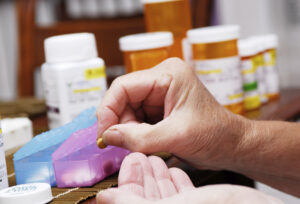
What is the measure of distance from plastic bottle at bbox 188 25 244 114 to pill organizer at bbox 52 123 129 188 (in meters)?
0.29

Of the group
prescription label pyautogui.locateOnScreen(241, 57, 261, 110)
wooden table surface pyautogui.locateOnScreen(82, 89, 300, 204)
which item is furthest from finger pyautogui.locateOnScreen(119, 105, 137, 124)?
prescription label pyautogui.locateOnScreen(241, 57, 261, 110)

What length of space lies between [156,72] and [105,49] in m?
0.78

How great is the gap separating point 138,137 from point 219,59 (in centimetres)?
29

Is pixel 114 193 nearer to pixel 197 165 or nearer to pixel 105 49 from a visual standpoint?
pixel 197 165

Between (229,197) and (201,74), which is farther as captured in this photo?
(201,74)

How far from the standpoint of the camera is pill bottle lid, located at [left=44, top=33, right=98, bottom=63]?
0.71 m

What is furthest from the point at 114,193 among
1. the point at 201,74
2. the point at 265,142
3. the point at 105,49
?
the point at 105,49

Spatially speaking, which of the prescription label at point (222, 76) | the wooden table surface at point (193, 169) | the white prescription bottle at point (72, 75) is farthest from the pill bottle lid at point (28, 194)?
the prescription label at point (222, 76)

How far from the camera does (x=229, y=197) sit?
1.39ft

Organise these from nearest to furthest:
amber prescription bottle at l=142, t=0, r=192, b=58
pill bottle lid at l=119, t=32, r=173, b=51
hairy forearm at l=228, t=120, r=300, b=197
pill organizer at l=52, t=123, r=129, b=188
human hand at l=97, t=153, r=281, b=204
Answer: human hand at l=97, t=153, r=281, b=204, pill organizer at l=52, t=123, r=129, b=188, hairy forearm at l=228, t=120, r=300, b=197, pill bottle lid at l=119, t=32, r=173, b=51, amber prescription bottle at l=142, t=0, r=192, b=58

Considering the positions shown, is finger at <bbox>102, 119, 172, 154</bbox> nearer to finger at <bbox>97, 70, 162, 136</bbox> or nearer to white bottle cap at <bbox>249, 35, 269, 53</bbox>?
finger at <bbox>97, 70, 162, 136</bbox>

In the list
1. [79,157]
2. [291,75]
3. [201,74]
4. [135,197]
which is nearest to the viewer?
[135,197]

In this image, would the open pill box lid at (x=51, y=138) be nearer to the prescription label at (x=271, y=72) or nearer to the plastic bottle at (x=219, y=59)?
the plastic bottle at (x=219, y=59)

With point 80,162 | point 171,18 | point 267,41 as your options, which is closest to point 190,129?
point 80,162
